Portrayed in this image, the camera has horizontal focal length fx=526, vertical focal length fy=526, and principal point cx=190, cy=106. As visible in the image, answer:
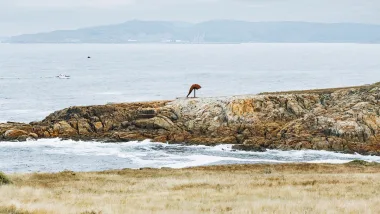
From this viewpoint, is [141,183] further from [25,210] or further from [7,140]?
[7,140]

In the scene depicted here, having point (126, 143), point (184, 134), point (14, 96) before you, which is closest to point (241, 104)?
point (184, 134)

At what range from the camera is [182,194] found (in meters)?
23.6

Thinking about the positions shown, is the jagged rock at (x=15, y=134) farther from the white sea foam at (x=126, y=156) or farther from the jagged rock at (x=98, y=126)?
the jagged rock at (x=98, y=126)

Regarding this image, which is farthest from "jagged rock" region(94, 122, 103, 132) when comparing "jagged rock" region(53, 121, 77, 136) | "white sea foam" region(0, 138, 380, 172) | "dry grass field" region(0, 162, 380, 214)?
"dry grass field" region(0, 162, 380, 214)

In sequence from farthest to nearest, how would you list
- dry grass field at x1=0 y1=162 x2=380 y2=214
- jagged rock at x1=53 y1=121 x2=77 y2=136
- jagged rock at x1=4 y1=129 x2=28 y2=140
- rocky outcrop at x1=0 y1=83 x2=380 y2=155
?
1. jagged rock at x1=53 y1=121 x2=77 y2=136
2. jagged rock at x1=4 y1=129 x2=28 y2=140
3. rocky outcrop at x1=0 y1=83 x2=380 y2=155
4. dry grass field at x1=0 y1=162 x2=380 y2=214

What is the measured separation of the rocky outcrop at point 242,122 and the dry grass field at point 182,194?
19830 mm

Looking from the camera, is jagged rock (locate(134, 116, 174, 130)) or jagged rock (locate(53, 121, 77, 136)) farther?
jagged rock (locate(134, 116, 174, 130))

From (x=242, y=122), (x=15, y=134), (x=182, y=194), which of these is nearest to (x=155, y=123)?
(x=242, y=122)

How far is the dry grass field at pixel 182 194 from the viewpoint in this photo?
708 inches

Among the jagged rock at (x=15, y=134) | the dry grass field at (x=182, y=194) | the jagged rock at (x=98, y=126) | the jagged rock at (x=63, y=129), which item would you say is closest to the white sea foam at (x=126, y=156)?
the jagged rock at (x=15, y=134)

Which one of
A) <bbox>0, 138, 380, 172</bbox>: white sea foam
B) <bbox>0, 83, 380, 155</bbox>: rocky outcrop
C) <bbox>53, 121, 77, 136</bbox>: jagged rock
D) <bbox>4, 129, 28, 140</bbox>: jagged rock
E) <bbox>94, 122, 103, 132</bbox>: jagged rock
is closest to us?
<bbox>0, 138, 380, 172</bbox>: white sea foam

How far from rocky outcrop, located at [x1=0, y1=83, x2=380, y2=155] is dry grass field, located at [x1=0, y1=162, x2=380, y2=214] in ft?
65.1

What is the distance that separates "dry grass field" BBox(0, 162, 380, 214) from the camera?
59.0 ft

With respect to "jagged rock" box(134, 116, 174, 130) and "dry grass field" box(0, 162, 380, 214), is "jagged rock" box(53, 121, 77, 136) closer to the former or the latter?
"jagged rock" box(134, 116, 174, 130)
